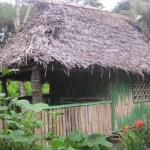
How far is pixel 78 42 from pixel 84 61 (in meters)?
1.22

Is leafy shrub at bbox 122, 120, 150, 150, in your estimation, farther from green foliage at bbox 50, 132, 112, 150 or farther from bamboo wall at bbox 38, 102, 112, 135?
green foliage at bbox 50, 132, 112, 150

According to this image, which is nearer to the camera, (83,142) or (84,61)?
(83,142)

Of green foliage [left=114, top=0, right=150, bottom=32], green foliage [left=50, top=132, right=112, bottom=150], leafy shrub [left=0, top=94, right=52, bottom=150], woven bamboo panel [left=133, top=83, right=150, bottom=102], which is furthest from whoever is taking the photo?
green foliage [left=114, top=0, right=150, bottom=32]

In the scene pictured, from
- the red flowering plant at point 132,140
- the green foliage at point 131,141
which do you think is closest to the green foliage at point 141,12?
the red flowering plant at point 132,140

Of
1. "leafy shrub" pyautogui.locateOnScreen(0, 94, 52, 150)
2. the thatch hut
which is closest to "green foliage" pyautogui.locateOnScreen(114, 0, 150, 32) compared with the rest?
the thatch hut

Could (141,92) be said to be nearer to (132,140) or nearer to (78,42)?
(78,42)

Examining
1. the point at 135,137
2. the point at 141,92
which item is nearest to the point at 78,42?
the point at 141,92

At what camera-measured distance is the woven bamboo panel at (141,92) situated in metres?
11.2

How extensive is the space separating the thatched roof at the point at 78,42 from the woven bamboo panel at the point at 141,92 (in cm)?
78

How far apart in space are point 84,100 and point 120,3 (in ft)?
44.4

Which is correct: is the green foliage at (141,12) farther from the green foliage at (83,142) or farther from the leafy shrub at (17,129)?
the leafy shrub at (17,129)

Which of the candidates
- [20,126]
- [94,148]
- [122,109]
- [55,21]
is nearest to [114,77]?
[122,109]

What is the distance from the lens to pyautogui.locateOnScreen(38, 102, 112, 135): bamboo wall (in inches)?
296

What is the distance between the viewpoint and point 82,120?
8.48 metres
